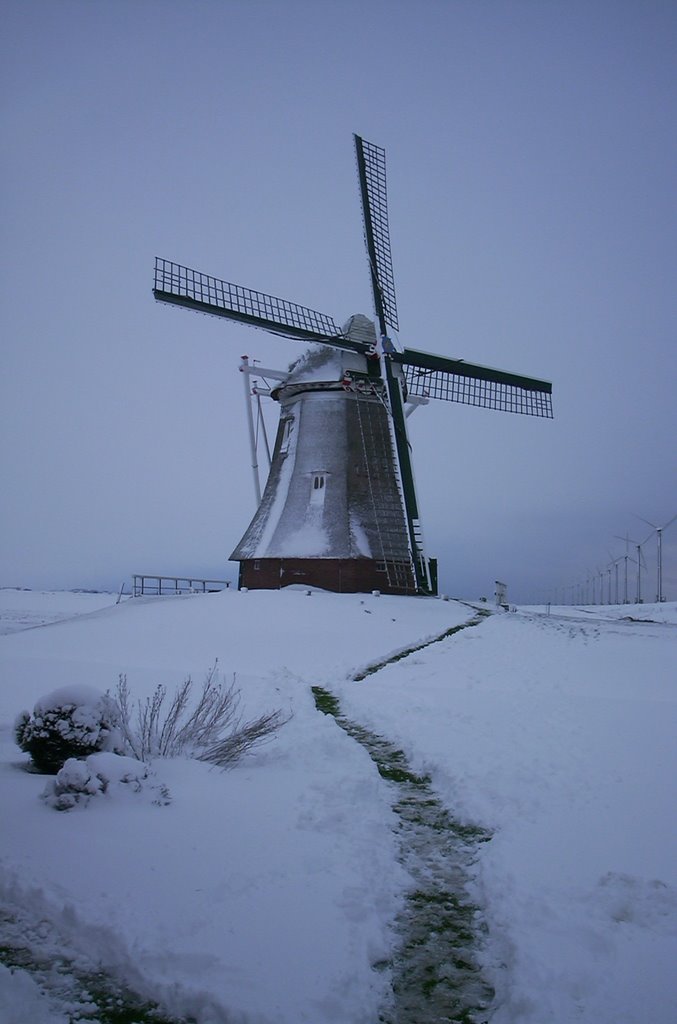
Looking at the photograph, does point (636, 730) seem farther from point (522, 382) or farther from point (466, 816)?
point (522, 382)

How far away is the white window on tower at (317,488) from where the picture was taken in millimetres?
24859

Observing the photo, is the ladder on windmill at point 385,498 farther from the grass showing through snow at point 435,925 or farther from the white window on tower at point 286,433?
the grass showing through snow at point 435,925

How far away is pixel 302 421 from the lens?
2588cm

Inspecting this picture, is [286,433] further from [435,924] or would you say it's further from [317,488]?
[435,924]

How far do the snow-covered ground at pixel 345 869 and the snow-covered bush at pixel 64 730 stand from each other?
268 mm

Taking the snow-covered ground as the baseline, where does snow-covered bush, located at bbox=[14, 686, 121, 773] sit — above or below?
above

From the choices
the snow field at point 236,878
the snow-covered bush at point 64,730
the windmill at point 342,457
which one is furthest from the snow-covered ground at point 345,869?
the windmill at point 342,457

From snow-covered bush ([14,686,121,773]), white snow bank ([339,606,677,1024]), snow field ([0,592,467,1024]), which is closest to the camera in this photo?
snow field ([0,592,467,1024])

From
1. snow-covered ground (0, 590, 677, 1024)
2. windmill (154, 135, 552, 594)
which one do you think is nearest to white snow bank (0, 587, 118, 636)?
windmill (154, 135, 552, 594)

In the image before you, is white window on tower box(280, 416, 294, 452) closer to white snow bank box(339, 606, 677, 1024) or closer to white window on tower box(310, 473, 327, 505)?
white window on tower box(310, 473, 327, 505)

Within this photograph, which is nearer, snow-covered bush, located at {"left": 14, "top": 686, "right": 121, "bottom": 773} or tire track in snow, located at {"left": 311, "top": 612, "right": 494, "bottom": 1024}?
tire track in snow, located at {"left": 311, "top": 612, "right": 494, "bottom": 1024}

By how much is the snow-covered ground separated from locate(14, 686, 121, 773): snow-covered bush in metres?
0.27

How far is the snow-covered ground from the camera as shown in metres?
3.35

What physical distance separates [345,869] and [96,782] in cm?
211
